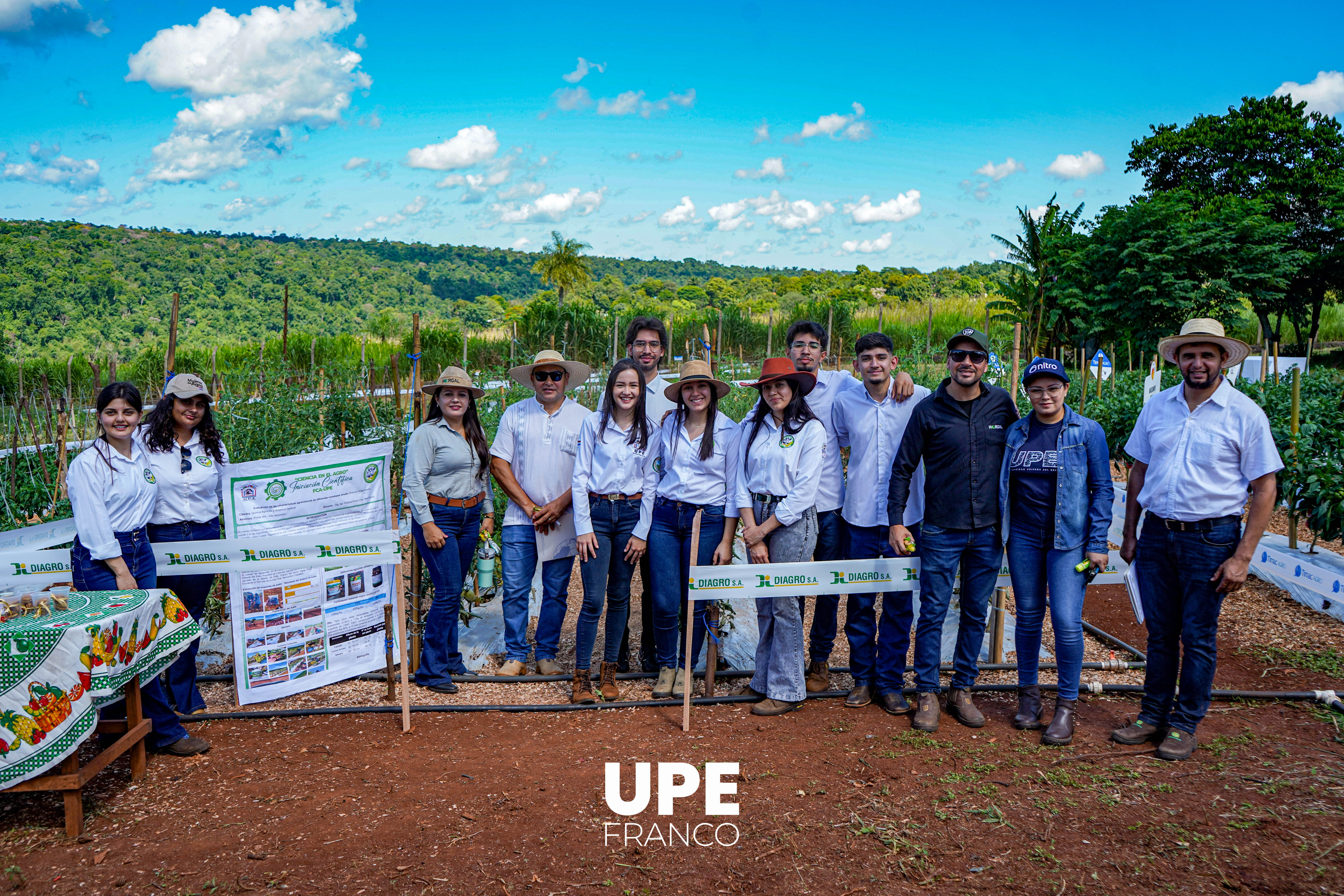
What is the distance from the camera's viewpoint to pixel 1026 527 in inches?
152

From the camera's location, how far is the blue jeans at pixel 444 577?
445cm

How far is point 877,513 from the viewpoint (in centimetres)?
417

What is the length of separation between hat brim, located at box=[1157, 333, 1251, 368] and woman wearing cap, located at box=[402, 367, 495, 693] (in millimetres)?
3353

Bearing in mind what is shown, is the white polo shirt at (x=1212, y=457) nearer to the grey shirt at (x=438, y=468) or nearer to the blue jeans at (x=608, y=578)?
the blue jeans at (x=608, y=578)

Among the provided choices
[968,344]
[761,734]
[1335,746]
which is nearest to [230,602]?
[761,734]

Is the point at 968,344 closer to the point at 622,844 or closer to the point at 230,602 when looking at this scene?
the point at 622,844

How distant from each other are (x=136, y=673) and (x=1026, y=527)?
3.92 meters

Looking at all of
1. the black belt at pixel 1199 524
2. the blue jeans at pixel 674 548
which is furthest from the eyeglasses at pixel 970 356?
the blue jeans at pixel 674 548

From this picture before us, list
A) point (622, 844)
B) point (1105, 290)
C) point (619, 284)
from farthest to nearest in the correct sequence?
1. point (619, 284)
2. point (1105, 290)
3. point (622, 844)

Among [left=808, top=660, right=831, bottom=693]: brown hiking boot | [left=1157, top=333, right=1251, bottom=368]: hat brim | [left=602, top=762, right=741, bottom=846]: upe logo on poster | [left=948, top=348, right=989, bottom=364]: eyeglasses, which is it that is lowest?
[left=602, top=762, right=741, bottom=846]: upe logo on poster

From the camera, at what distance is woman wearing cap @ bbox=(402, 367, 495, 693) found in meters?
4.38

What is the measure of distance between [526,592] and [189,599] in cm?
168

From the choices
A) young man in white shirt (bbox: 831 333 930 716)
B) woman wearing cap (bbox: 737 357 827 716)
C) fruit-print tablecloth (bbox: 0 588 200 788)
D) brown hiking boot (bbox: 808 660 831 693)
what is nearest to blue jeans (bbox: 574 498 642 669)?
woman wearing cap (bbox: 737 357 827 716)

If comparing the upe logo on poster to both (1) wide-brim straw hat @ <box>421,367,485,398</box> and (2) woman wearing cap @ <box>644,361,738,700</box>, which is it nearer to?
(2) woman wearing cap @ <box>644,361,738,700</box>
